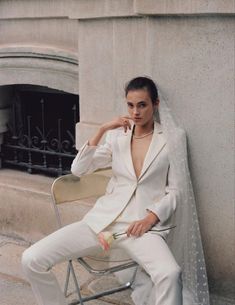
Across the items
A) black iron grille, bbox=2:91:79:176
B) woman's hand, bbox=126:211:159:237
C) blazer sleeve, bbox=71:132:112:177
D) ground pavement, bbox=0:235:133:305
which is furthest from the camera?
black iron grille, bbox=2:91:79:176

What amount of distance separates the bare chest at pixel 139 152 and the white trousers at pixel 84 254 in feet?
1.42

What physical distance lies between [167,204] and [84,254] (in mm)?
614

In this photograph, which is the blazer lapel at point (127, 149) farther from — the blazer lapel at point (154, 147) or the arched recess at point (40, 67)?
the arched recess at point (40, 67)

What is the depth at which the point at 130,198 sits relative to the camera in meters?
3.61

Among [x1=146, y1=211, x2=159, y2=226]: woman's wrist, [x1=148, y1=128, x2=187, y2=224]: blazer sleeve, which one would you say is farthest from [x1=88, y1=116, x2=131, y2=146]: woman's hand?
[x1=146, y1=211, x2=159, y2=226]: woman's wrist

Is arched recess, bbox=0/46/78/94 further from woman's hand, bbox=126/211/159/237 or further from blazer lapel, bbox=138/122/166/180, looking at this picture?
woman's hand, bbox=126/211/159/237

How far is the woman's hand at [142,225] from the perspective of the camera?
3443mm

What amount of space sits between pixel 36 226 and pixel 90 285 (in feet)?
3.38

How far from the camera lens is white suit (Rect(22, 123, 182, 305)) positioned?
3451 mm

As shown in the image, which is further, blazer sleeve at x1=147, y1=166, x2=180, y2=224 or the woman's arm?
the woman's arm

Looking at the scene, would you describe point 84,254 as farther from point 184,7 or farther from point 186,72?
point 184,7

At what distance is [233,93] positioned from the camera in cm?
365

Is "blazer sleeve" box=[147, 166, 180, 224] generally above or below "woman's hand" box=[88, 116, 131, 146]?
below

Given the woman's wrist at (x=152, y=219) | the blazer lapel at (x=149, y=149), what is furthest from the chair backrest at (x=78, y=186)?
the woman's wrist at (x=152, y=219)
